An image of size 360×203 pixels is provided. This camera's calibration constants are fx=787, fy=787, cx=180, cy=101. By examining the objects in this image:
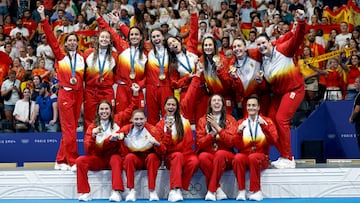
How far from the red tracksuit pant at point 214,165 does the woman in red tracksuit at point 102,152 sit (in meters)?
1.16

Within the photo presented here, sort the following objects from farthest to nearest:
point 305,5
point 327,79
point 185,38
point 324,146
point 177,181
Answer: point 305,5 < point 185,38 < point 327,79 < point 324,146 < point 177,181

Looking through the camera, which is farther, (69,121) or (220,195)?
(69,121)

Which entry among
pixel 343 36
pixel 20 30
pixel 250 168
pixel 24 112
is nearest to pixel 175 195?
pixel 250 168

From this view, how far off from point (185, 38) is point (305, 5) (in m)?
3.44

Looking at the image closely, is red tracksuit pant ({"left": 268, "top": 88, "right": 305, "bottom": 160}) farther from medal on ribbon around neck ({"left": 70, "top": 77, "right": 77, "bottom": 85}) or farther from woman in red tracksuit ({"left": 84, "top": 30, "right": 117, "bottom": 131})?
medal on ribbon around neck ({"left": 70, "top": 77, "right": 77, "bottom": 85})

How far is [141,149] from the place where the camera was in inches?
432

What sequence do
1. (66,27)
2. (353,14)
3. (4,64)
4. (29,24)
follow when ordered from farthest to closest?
(29,24)
(66,27)
(353,14)
(4,64)

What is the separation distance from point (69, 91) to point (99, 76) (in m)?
0.49

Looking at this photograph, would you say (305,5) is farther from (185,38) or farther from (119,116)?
(119,116)

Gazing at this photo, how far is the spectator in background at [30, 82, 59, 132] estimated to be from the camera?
15.3m

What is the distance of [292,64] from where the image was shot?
11.2 metres

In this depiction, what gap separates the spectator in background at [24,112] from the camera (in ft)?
51.0

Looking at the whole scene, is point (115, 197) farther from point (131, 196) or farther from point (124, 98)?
point (124, 98)

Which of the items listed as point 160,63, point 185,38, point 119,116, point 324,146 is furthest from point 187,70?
point 185,38
